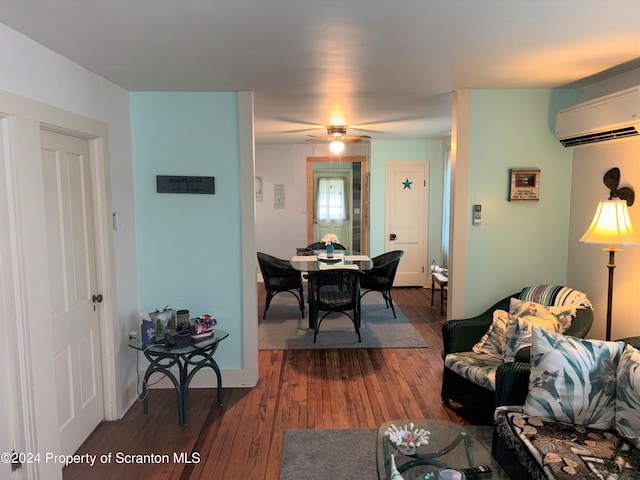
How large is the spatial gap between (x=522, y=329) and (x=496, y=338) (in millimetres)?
315

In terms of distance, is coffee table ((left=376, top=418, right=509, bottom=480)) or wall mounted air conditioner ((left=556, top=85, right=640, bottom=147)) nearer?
coffee table ((left=376, top=418, right=509, bottom=480))

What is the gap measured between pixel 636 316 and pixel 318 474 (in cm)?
229

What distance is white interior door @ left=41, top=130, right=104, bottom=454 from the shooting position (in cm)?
244

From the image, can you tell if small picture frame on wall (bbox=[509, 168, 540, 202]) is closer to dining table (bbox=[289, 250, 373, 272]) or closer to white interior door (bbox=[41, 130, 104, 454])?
dining table (bbox=[289, 250, 373, 272])

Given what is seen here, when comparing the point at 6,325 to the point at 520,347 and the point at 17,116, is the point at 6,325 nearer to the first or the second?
the point at 17,116

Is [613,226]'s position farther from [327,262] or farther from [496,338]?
[327,262]

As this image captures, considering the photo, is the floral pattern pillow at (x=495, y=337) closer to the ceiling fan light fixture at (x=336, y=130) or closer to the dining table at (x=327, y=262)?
the dining table at (x=327, y=262)

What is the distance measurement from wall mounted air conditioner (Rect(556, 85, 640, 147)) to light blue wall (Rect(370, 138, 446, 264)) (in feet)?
11.5

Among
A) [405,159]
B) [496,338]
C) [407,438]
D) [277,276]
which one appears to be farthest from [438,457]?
[405,159]

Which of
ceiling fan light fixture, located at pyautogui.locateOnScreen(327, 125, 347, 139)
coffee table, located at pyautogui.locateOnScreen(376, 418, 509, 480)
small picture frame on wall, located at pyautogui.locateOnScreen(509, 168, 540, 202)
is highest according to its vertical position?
ceiling fan light fixture, located at pyautogui.locateOnScreen(327, 125, 347, 139)

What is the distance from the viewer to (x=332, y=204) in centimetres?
768

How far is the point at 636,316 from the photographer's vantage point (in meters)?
2.80

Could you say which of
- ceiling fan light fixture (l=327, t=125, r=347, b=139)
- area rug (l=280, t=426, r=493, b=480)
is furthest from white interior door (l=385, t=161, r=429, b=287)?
area rug (l=280, t=426, r=493, b=480)

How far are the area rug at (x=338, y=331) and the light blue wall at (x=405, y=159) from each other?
1.51 m
